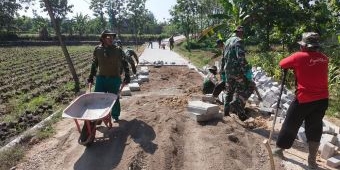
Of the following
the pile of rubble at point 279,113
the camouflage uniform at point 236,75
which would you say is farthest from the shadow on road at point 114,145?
the camouflage uniform at point 236,75

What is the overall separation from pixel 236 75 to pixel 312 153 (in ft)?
6.94

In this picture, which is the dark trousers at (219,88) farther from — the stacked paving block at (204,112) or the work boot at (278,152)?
the work boot at (278,152)

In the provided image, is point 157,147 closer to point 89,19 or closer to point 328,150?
point 328,150

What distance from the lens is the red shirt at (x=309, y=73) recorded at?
479cm

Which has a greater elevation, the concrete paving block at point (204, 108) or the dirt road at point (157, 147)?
the concrete paving block at point (204, 108)

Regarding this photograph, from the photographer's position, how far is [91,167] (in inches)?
207

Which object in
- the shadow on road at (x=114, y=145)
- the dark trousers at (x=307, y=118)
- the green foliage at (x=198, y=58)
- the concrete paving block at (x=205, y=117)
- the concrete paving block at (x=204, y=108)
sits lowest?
the green foliage at (x=198, y=58)

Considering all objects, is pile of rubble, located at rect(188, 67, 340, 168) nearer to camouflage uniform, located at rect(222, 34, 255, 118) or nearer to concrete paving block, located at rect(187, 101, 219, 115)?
concrete paving block, located at rect(187, 101, 219, 115)

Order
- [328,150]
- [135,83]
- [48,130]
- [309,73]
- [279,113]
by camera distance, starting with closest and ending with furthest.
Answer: [309,73], [328,150], [48,130], [279,113], [135,83]

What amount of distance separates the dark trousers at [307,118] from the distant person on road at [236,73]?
1.64 metres

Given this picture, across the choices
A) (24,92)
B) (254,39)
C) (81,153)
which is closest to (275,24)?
(254,39)

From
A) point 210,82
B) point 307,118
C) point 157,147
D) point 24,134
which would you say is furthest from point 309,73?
point 24,134

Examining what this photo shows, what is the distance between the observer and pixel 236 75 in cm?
670

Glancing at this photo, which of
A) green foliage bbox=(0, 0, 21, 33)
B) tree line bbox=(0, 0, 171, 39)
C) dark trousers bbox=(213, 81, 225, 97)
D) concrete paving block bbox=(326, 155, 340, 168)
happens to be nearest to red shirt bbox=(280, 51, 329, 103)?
concrete paving block bbox=(326, 155, 340, 168)
